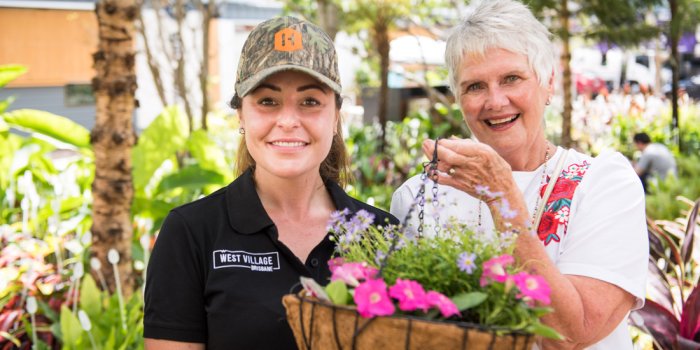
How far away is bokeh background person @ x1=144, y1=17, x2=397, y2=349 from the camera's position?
175 cm

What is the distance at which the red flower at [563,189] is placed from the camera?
1883mm

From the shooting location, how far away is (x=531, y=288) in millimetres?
1235

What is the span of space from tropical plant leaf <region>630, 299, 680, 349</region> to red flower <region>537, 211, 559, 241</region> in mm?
1362

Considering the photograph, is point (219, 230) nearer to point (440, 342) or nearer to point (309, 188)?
point (309, 188)

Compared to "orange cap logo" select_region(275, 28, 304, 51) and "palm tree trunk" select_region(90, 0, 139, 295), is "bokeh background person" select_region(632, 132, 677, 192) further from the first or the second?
"orange cap logo" select_region(275, 28, 304, 51)

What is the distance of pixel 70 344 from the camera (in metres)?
3.08

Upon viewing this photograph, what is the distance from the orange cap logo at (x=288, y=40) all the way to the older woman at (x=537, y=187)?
41 cm

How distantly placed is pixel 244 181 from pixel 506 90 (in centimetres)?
76

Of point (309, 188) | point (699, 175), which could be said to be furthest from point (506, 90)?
point (699, 175)

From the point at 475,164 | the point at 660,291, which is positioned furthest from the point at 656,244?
the point at 475,164

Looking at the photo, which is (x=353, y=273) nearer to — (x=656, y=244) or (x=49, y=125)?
(x=656, y=244)

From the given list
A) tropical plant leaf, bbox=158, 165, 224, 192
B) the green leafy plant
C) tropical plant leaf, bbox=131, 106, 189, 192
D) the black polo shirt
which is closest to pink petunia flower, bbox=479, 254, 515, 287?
the black polo shirt

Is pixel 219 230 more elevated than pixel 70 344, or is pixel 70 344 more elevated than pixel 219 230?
pixel 219 230

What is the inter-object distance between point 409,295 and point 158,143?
15.2 ft
